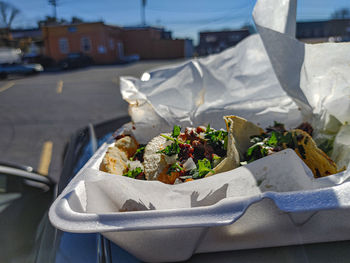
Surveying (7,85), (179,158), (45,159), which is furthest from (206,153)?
(45,159)

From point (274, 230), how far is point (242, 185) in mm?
168

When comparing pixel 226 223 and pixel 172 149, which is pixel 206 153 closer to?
pixel 172 149

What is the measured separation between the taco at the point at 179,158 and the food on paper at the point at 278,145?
0.09 meters

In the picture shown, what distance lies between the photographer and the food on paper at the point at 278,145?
117 centimetres

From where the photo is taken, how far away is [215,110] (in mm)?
1828

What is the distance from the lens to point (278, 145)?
4.19 feet

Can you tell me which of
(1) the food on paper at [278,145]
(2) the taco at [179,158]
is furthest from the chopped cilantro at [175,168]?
(1) the food on paper at [278,145]

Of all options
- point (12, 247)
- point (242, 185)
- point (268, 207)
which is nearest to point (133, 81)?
point (12, 247)

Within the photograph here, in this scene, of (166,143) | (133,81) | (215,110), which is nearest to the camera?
(166,143)

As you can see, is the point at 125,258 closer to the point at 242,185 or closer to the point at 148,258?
the point at 148,258

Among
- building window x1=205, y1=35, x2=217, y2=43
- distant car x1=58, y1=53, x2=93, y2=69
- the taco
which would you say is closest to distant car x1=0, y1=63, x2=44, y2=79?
the taco

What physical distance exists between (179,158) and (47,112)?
6.36 feet

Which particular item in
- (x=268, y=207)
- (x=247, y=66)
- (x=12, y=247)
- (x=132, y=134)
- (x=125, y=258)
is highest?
(x=247, y=66)

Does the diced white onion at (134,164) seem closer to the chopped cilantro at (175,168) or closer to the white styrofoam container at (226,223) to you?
the chopped cilantro at (175,168)
